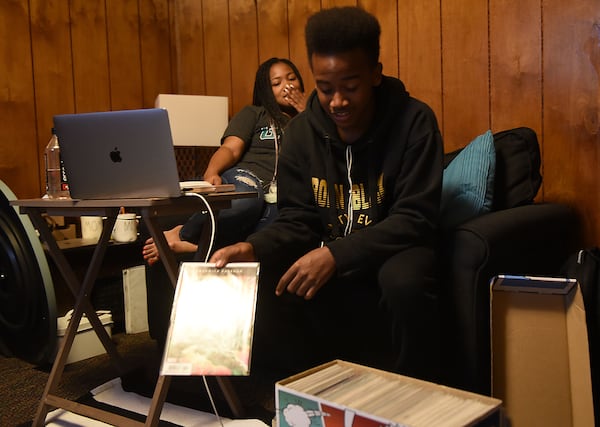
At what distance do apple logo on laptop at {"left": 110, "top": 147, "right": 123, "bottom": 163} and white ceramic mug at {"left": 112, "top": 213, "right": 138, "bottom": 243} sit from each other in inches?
44.4

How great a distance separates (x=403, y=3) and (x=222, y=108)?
1.01 metres

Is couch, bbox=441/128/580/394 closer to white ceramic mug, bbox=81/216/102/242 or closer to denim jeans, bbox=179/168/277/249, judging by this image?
denim jeans, bbox=179/168/277/249

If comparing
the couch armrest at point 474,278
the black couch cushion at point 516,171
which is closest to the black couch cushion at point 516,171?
the black couch cushion at point 516,171

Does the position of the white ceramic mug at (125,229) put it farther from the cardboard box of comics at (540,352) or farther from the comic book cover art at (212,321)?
the cardboard box of comics at (540,352)

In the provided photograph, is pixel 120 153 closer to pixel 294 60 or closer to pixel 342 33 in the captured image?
pixel 342 33

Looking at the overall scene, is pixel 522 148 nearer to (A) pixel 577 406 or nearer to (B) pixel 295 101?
(A) pixel 577 406

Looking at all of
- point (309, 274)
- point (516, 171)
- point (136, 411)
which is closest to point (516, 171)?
point (516, 171)

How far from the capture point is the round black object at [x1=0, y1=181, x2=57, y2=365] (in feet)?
5.61

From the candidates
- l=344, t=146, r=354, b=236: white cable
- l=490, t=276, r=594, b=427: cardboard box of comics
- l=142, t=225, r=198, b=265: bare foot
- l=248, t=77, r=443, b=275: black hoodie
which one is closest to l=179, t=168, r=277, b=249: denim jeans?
l=142, t=225, r=198, b=265: bare foot

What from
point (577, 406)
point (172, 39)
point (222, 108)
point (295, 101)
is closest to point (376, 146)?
point (577, 406)

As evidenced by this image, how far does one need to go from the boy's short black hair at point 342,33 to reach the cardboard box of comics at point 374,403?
76 centimetres

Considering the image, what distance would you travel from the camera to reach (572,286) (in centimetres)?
121

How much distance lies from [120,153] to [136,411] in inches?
29.4

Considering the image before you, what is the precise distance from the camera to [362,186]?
58.2 inches
